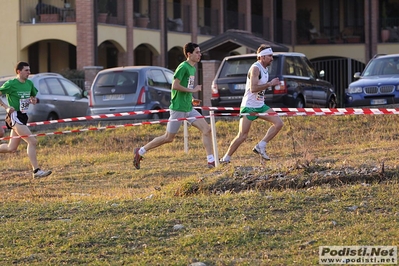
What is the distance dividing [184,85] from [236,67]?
7.71 m

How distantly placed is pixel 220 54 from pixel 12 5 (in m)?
7.37

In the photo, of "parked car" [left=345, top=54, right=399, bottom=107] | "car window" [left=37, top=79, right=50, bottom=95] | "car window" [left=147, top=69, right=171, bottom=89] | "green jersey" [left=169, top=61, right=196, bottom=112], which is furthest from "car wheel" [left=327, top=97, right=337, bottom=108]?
"green jersey" [left=169, top=61, right=196, bottom=112]

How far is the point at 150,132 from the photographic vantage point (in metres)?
18.8

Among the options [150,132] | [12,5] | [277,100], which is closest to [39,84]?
[150,132]

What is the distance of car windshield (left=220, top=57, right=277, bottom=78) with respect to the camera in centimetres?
1955

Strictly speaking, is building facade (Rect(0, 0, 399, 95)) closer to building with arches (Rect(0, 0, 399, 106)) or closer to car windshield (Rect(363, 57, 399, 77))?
building with arches (Rect(0, 0, 399, 106))

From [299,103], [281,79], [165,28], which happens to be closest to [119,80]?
[281,79]

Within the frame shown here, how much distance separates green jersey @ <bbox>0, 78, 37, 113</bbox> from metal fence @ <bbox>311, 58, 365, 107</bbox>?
23.5m

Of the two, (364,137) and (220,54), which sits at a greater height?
(220,54)

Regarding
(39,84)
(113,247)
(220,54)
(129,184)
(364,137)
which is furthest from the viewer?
(220,54)

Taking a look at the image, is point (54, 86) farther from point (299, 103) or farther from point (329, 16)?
point (329, 16)

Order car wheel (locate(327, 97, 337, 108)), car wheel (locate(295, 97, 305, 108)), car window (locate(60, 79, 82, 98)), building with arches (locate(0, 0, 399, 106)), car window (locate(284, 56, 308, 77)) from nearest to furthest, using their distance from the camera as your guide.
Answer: car wheel (locate(295, 97, 305, 108)) → car window (locate(284, 56, 308, 77)) → car wheel (locate(327, 97, 337, 108)) → car window (locate(60, 79, 82, 98)) → building with arches (locate(0, 0, 399, 106))

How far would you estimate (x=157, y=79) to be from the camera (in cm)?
2061

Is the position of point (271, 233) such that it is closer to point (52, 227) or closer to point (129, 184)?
point (52, 227)
